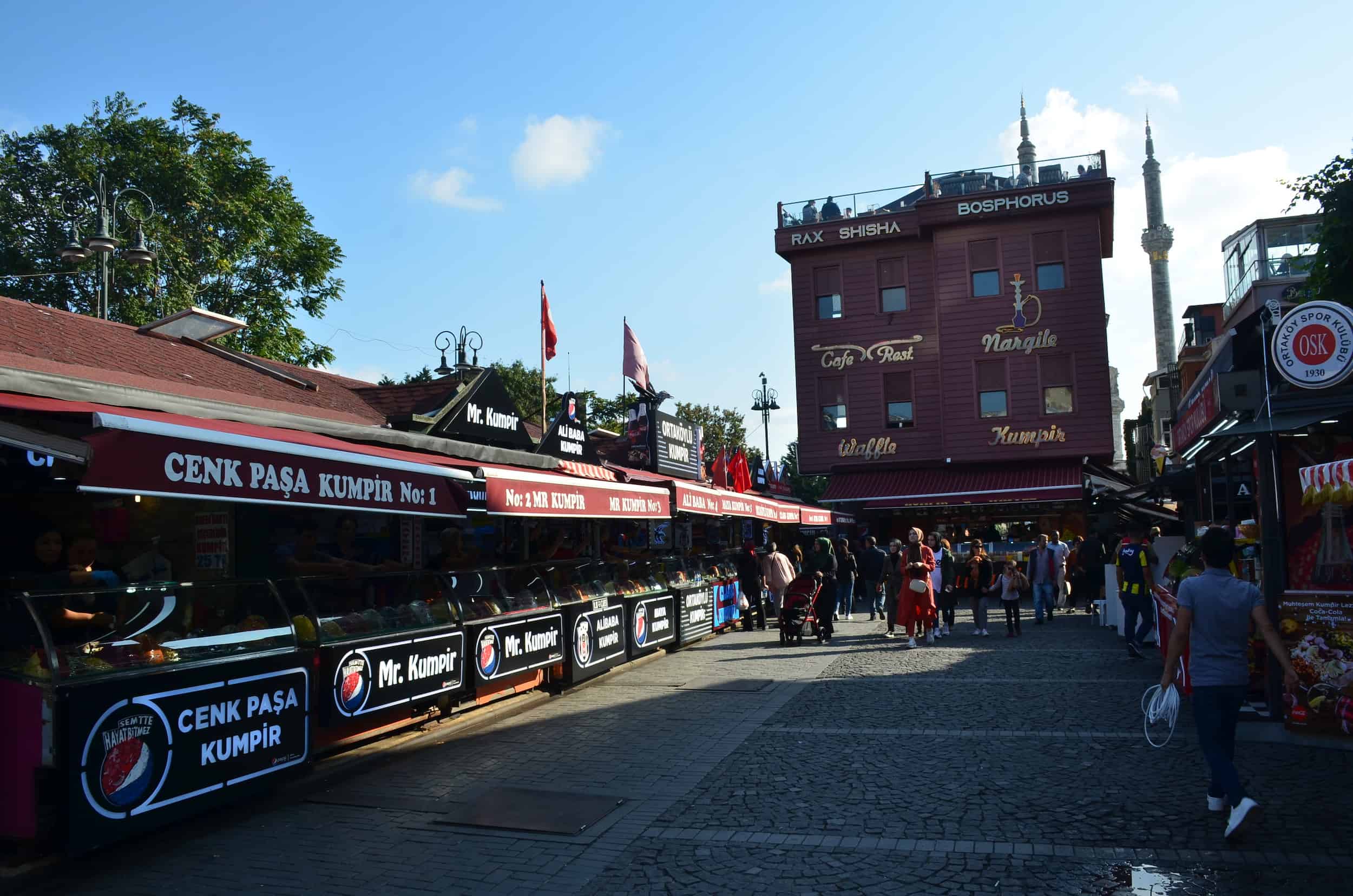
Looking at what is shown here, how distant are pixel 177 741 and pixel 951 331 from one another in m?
28.0

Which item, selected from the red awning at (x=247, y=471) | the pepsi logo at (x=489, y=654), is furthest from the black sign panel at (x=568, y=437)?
the red awning at (x=247, y=471)

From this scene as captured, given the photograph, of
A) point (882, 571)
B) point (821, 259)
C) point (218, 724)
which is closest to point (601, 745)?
point (218, 724)

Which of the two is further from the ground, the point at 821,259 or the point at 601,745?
the point at 821,259

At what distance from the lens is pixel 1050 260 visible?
1182 inches

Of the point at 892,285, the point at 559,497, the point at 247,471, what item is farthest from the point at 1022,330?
the point at 247,471

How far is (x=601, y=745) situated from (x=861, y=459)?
24061 mm

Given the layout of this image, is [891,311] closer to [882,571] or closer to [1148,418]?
[882,571]

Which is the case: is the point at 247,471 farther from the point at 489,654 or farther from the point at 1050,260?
the point at 1050,260

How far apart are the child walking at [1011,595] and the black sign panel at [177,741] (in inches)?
501

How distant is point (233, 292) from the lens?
2830 centimetres

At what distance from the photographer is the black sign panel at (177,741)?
Result: 5.20 m

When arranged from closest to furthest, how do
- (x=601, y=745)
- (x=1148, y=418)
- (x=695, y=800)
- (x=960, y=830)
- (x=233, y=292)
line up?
1. (x=960, y=830)
2. (x=695, y=800)
3. (x=601, y=745)
4. (x=233, y=292)
5. (x=1148, y=418)

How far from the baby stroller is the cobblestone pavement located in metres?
5.16

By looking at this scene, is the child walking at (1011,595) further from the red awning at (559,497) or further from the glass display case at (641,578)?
the red awning at (559,497)
